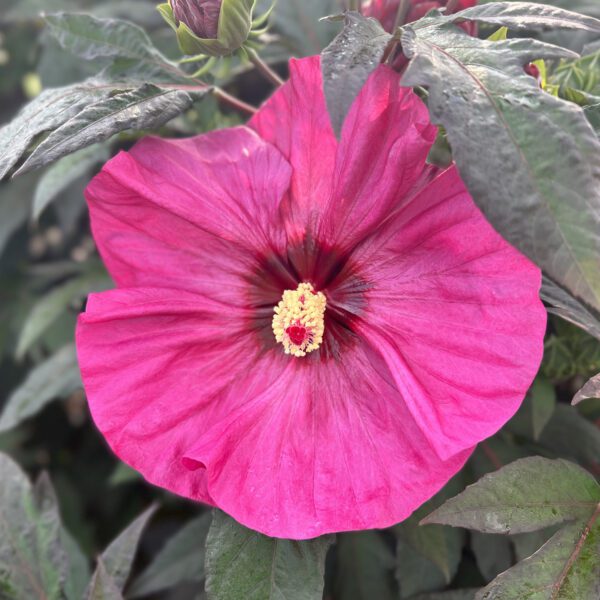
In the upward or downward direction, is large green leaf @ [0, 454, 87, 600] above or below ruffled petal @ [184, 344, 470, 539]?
below

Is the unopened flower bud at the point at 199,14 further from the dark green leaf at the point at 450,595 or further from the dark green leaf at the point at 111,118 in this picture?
the dark green leaf at the point at 450,595

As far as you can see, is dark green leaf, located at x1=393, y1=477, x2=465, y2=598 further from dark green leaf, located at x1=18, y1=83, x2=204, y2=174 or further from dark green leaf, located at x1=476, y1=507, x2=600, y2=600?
dark green leaf, located at x1=18, y1=83, x2=204, y2=174

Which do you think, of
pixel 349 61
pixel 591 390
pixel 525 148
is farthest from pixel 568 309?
pixel 349 61

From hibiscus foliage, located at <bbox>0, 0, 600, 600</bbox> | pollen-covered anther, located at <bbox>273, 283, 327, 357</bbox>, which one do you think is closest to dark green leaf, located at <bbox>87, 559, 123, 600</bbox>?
hibiscus foliage, located at <bbox>0, 0, 600, 600</bbox>

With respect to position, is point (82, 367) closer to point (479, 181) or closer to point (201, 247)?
point (201, 247)

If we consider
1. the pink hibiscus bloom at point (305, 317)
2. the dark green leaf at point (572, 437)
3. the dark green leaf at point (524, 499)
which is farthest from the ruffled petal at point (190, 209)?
the dark green leaf at point (572, 437)

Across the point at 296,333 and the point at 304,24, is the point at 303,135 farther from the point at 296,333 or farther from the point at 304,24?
the point at 304,24
